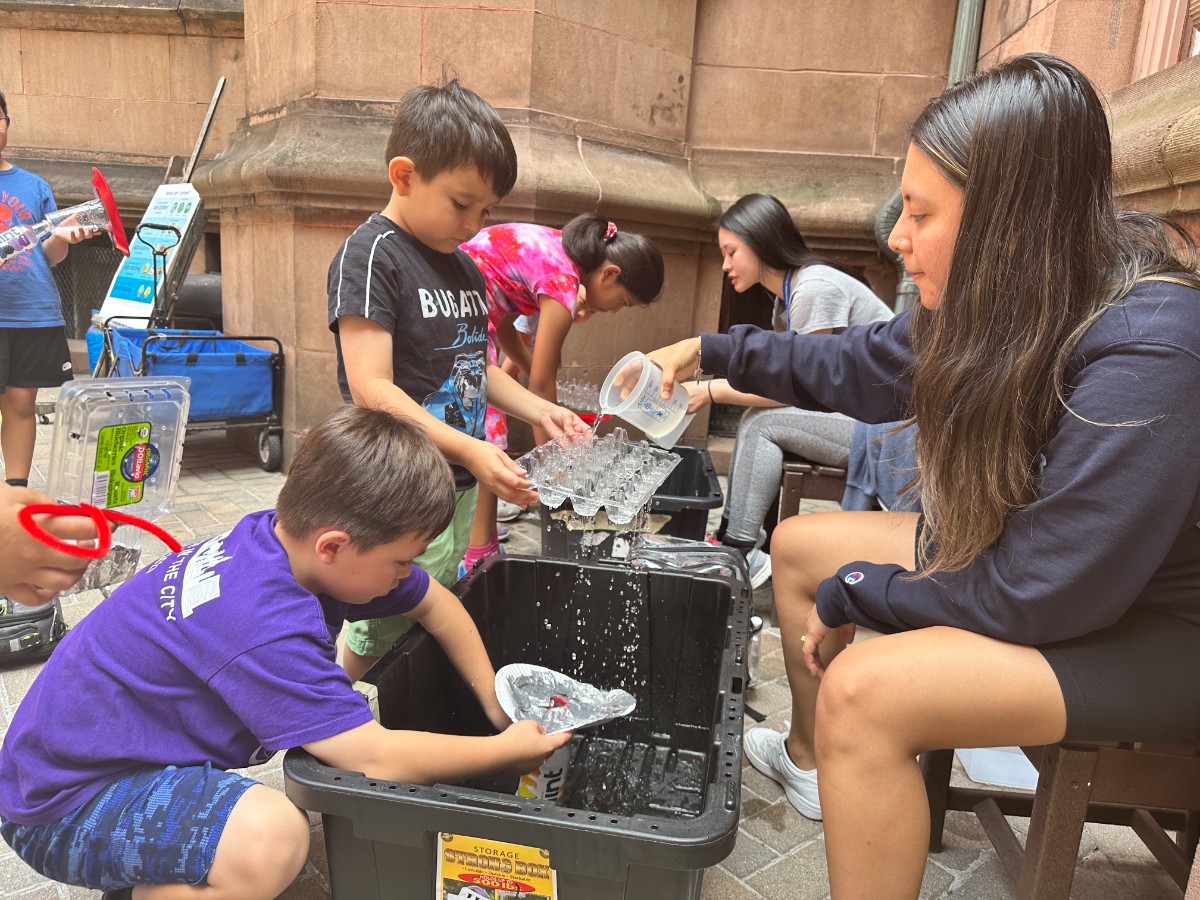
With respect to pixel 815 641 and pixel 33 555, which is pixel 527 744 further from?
pixel 33 555

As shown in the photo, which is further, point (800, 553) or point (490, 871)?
point (800, 553)

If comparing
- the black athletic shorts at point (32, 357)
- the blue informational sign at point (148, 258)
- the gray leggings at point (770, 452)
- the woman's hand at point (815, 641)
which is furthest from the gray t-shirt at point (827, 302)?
the blue informational sign at point (148, 258)

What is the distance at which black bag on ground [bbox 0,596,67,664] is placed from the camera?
2.16 metres

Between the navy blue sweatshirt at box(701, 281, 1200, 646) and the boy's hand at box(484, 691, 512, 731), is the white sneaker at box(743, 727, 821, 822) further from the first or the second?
the navy blue sweatshirt at box(701, 281, 1200, 646)

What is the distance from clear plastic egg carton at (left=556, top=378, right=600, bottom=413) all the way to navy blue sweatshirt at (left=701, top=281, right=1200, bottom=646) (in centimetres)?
272

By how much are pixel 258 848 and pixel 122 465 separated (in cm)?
87

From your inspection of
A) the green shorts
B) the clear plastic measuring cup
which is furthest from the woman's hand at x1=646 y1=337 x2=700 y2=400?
the green shorts

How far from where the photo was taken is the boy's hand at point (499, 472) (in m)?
1.69

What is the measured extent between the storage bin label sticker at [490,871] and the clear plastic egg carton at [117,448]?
90 centimetres

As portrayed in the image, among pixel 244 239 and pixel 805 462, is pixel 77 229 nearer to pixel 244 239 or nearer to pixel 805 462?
pixel 244 239

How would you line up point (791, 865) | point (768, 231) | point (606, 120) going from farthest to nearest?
point (606, 120), point (768, 231), point (791, 865)

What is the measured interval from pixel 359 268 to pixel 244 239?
A: 3245 millimetres

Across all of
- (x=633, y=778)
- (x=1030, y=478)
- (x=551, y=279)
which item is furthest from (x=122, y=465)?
(x=1030, y=478)

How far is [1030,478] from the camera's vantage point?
1.17 meters
